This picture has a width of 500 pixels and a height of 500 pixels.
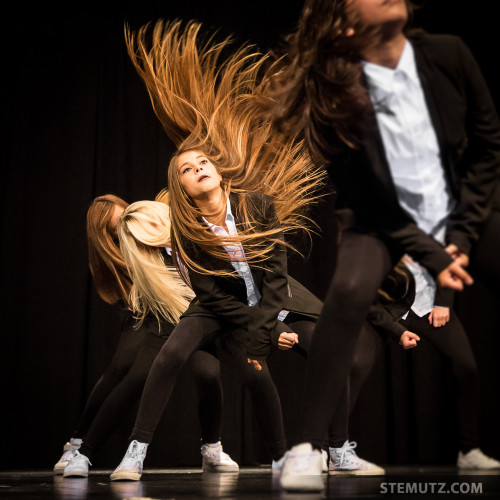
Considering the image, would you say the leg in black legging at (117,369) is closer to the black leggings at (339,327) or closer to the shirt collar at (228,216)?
the shirt collar at (228,216)

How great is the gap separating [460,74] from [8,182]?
124 inches

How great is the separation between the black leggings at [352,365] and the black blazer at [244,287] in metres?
0.06

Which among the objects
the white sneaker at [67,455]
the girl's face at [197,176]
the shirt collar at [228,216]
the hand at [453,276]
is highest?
the girl's face at [197,176]

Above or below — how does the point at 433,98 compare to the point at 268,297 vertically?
above

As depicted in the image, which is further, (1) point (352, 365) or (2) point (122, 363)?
(2) point (122, 363)

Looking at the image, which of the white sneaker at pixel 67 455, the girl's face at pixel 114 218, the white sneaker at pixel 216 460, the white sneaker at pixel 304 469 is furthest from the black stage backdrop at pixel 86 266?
the white sneaker at pixel 304 469

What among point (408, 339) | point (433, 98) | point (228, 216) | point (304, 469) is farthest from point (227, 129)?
point (304, 469)

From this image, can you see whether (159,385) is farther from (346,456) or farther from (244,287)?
(346,456)

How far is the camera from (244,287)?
2.56m

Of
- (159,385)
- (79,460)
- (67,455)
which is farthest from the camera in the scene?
(67,455)

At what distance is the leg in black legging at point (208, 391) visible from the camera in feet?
9.45

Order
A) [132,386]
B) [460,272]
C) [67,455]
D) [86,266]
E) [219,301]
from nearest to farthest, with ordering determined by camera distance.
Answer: [460,272] → [219,301] → [132,386] → [67,455] → [86,266]

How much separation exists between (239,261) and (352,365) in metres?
0.59

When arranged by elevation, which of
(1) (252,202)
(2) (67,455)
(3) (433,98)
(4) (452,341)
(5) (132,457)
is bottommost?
(2) (67,455)
